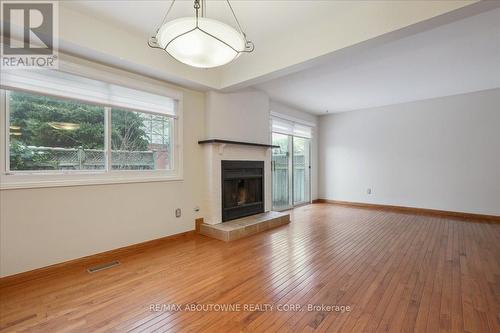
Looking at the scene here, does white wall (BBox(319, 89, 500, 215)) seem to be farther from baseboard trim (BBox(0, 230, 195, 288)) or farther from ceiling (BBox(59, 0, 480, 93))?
baseboard trim (BBox(0, 230, 195, 288))

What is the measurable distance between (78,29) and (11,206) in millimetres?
1872

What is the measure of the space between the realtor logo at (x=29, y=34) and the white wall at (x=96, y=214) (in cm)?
132

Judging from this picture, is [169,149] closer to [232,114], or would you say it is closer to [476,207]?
[232,114]

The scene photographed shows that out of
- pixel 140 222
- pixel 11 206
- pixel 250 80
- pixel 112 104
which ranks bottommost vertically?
pixel 140 222

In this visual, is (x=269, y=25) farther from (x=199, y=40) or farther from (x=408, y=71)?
(x=408, y=71)

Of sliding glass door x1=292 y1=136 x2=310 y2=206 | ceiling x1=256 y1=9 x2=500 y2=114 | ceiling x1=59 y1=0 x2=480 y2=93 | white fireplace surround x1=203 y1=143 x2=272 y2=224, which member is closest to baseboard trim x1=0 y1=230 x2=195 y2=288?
white fireplace surround x1=203 y1=143 x2=272 y2=224

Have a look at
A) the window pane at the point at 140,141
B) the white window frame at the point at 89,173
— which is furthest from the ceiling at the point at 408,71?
the window pane at the point at 140,141

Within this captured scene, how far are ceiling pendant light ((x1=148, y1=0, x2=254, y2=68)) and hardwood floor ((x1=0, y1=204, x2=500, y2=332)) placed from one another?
2.03 m

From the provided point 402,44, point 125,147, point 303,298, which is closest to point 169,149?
point 125,147

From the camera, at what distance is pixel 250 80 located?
135 inches

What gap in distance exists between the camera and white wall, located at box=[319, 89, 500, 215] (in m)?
4.78

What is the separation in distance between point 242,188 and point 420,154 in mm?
4251

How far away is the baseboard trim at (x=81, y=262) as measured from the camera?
2.30 meters

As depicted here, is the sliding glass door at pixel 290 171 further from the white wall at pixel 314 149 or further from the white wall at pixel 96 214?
the white wall at pixel 96 214
